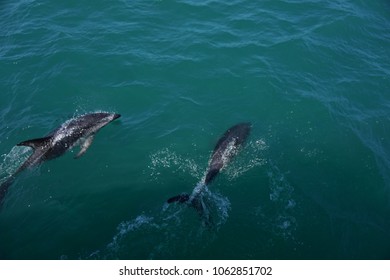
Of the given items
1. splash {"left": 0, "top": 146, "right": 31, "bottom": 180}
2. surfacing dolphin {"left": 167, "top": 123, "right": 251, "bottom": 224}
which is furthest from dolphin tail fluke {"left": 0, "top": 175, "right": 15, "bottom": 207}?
surfacing dolphin {"left": 167, "top": 123, "right": 251, "bottom": 224}

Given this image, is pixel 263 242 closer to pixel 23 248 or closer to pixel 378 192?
pixel 378 192

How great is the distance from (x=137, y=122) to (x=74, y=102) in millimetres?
5039

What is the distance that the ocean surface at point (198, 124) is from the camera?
19391 mm

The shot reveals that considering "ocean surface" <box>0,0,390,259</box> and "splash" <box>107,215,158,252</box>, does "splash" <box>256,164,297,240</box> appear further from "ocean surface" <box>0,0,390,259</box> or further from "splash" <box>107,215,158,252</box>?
"splash" <box>107,215,158,252</box>

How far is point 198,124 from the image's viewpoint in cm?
2517

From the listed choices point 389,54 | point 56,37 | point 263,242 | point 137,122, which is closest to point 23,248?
point 137,122

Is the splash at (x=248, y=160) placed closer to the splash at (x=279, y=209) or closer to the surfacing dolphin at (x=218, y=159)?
the surfacing dolphin at (x=218, y=159)

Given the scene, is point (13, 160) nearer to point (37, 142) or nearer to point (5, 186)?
point (5, 186)

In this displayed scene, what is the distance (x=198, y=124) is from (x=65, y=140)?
28.7ft

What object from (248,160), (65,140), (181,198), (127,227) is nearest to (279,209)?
(248,160)

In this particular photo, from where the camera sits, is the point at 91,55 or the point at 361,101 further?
the point at 91,55

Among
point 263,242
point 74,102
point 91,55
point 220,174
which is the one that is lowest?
point 263,242

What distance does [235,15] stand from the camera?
33719mm

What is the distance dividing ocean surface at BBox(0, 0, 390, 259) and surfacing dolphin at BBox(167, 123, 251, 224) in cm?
44
